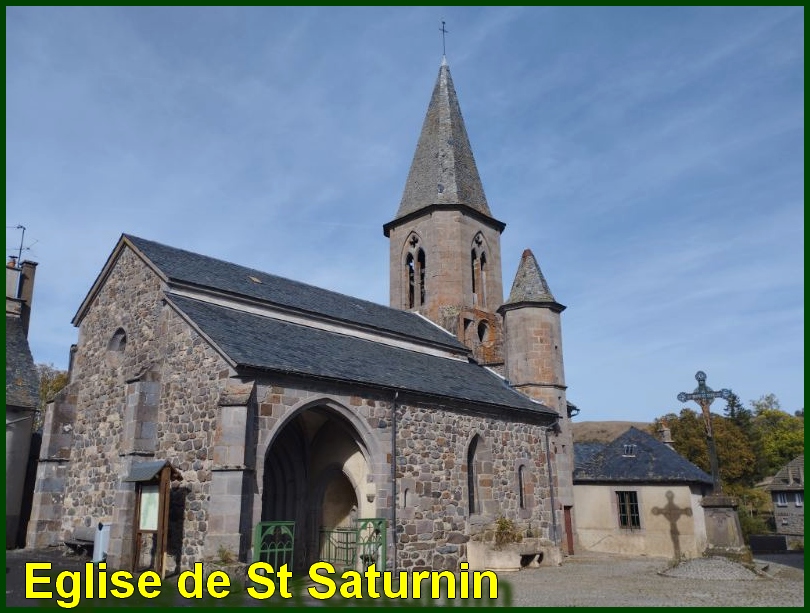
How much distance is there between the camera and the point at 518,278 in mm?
24219

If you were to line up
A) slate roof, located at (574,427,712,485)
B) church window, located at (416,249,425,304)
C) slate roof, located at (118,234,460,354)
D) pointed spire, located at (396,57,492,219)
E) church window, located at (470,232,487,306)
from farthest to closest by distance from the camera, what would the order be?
pointed spire, located at (396,57,492,219)
church window, located at (416,249,425,304)
church window, located at (470,232,487,306)
slate roof, located at (574,427,712,485)
slate roof, located at (118,234,460,354)

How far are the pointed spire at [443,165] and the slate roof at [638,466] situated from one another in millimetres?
11364

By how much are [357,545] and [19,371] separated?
1267 cm

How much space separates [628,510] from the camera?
22078mm

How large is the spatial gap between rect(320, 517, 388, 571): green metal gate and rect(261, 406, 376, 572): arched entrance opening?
0.66ft

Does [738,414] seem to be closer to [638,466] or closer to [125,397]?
[638,466]

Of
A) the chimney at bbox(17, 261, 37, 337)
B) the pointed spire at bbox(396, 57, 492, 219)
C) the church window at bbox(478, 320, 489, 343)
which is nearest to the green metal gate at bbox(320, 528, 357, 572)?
the church window at bbox(478, 320, 489, 343)

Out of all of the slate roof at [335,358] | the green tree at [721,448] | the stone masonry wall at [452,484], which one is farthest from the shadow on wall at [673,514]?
the green tree at [721,448]

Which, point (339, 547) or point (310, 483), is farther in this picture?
point (310, 483)

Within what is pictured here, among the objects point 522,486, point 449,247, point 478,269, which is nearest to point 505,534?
point 522,486

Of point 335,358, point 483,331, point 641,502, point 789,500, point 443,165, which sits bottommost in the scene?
point 789,500

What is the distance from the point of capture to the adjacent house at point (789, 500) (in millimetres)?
37969

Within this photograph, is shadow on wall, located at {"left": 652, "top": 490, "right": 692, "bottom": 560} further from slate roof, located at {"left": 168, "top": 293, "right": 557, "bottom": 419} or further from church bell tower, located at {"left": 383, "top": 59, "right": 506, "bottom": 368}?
church bell tower, located at {"left": 383, "top": 59, "right": 506, "bottom": 368}

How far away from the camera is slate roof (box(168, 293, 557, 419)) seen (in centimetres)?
1378
